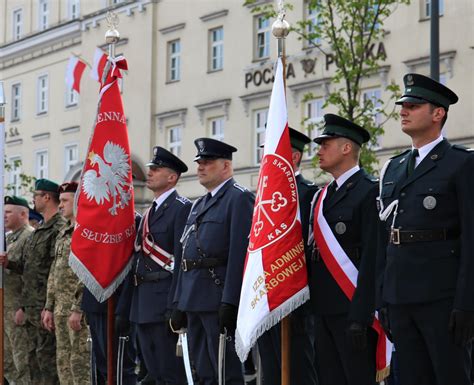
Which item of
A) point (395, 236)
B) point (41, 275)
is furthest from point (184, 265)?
point (41, 275)

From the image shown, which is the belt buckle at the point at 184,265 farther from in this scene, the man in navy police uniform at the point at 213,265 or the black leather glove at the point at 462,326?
the black leather glove at the point at 462,326

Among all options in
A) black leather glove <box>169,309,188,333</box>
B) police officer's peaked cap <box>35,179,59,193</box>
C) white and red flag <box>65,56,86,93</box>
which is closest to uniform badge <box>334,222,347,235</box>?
black leather glove <box>169,309,188,333</box>

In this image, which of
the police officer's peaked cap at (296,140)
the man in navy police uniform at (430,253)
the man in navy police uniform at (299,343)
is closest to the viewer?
the man in navy police uniform at (430,253)

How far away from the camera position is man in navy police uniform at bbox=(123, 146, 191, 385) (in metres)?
8.73

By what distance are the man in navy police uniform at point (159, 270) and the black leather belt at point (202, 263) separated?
230 mm

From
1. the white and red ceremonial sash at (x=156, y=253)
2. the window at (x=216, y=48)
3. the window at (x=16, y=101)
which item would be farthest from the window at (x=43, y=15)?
the white and red ceremonial sash at (x=156, y=253)

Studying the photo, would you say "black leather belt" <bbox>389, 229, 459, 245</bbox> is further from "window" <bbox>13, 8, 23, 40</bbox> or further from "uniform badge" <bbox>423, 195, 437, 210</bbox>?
"window" <bbox>13, 8, 23, 40</bbox>

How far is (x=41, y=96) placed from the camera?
41688 mm

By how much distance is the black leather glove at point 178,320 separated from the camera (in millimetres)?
8266

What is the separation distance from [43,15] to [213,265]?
116 ft

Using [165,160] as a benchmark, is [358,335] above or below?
below

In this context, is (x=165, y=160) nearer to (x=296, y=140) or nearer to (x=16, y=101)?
(x=296, y=140)

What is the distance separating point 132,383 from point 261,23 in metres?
22.7

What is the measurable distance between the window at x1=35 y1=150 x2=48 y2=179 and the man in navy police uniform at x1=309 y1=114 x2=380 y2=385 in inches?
1357
